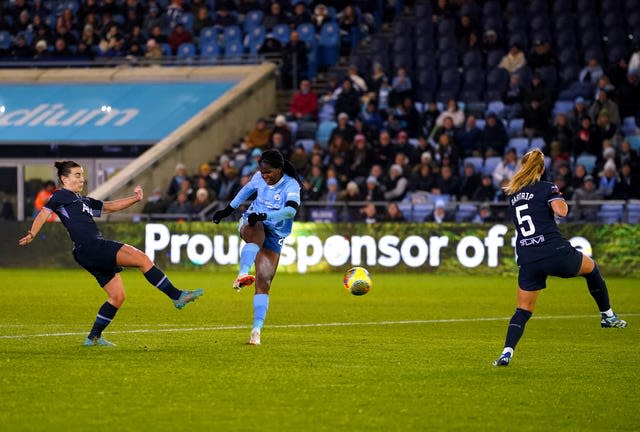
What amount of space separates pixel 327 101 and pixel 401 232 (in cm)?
710

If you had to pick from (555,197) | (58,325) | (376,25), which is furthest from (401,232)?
(555,197)

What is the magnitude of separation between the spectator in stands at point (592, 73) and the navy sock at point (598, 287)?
16748 mm

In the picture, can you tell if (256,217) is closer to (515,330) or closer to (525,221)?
(525,221)

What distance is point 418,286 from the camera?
25.0m

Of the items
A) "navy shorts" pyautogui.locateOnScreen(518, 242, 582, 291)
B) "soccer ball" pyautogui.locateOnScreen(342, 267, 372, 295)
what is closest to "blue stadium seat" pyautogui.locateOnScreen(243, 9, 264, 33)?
"soccer ball" pyautogui.locateOnScreen(342, 267, 372, 295)

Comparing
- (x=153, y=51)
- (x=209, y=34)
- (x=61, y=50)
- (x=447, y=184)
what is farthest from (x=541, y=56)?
(x=61, y=50)

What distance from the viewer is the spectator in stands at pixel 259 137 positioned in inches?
1326

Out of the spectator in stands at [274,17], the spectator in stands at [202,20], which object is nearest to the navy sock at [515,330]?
the spectator in stands at [274,17]

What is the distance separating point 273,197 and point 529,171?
2890 millimetres

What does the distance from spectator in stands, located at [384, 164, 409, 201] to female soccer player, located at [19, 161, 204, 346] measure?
16.3 metres

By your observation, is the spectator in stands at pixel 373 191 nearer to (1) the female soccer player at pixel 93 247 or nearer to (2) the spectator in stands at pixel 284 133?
(2) the spectator in stands at pixel 284 133

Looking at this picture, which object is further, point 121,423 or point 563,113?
point 563,113

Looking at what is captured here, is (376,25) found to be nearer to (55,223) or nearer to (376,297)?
(55,223)

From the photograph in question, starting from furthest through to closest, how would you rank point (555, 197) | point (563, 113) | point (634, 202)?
point (563, 113) < point (634, 202) < point (555, 197)
